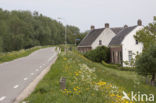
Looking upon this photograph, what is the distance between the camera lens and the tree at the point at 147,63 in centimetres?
1952

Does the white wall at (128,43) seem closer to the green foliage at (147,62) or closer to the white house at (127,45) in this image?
the white house at (127,45)

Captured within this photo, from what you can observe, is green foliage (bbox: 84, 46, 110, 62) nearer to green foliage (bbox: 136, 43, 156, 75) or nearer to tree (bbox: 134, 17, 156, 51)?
tree (bbox: 134, 17, 156, 51)

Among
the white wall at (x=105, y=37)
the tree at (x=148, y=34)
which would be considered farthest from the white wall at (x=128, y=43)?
the white wall at (x=105, y=37)

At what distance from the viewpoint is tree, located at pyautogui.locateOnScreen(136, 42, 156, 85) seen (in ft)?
64.0

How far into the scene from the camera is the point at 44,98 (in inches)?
310

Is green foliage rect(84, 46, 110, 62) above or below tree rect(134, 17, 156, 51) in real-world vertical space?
below

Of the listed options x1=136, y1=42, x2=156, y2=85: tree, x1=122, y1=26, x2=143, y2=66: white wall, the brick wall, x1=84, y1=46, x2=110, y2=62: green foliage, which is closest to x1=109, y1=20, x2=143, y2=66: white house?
x1=122, y1=26, x2=143, y2=66: white wall

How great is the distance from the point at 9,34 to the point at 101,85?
295 ft

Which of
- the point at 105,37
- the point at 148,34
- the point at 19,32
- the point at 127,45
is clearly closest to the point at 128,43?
the point at 127,45

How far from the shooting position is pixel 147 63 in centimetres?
1955

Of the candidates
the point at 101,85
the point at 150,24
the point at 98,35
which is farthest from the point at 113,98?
the point at 98,35

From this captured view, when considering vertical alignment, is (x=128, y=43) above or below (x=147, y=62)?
above

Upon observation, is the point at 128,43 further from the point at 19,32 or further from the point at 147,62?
the point at 19,32

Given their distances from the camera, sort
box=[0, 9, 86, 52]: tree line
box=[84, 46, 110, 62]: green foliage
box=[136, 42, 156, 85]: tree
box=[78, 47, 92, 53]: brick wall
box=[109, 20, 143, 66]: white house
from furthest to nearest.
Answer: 1. box=[0, 9, 86, 52]: tree line
2. box=[78, 47, 92, 53]: brick wall
3. box=[84, 46, 110, 62]: green foliage
4. box=[109, 20, 143, 66]: white house
5. box=[136, 42, 156, 85]: tree
